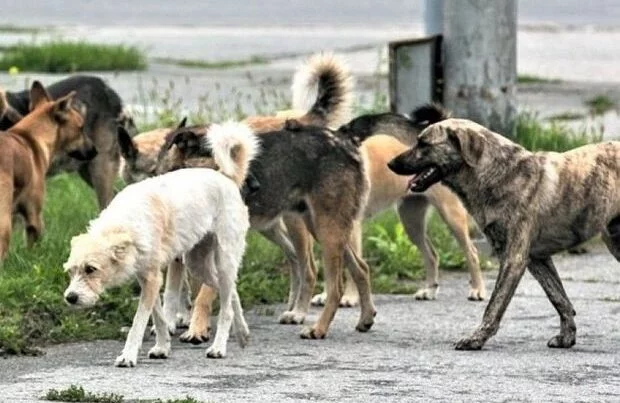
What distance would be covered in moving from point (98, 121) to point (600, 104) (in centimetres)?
625

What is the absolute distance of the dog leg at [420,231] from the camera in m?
11.5

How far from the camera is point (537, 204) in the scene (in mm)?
9758

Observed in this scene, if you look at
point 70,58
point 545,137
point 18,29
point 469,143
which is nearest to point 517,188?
point 469,143

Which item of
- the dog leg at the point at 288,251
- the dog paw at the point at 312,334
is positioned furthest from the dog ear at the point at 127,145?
the dog paw at the point at 312,334

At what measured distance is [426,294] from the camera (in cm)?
1127

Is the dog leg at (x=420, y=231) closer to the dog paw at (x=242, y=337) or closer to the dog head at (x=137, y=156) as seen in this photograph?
the dog head at (x=137, y=156)

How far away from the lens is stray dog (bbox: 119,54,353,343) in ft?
35.0

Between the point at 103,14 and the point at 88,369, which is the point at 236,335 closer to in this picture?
the point at 88,369

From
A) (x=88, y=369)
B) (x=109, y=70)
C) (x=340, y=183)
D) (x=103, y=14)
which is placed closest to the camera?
(x=88, y=369)

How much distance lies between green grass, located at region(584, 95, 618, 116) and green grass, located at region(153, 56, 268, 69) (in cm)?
457

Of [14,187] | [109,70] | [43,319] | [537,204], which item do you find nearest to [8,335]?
[43,319]

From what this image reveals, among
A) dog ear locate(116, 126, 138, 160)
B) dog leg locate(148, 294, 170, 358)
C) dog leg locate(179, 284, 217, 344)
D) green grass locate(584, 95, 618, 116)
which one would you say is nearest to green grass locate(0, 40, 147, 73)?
green grass locate(584, 95, 618, 116)

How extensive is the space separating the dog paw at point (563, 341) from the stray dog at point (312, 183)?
1092 millimetres

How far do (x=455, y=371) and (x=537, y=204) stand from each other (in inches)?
53.3
